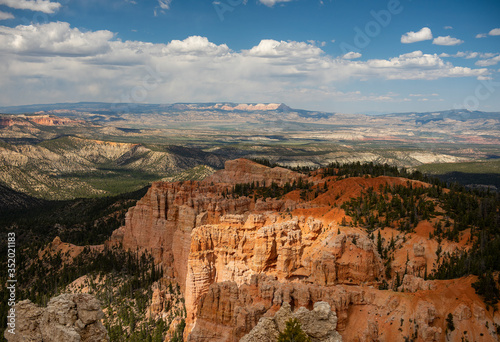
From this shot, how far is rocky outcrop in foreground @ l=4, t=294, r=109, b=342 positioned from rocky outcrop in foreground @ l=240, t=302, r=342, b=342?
13.5 meters

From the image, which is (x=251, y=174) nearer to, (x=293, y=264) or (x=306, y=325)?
(x=293, y=264)

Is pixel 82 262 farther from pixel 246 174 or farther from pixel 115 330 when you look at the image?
pixel 246 174

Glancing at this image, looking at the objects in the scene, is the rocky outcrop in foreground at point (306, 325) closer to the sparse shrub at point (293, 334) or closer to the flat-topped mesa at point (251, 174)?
the sparse shrub at point (293, 334)

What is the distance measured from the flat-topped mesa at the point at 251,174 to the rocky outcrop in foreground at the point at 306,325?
46489 mm

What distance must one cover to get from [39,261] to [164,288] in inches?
1266

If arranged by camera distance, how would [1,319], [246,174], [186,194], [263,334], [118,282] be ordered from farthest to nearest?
1. [246,174]
2. [186,194]
3. [118,282]
4. [1,319]
5. [263,334]

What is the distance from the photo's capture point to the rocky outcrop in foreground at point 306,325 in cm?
3397

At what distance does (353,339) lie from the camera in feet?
119

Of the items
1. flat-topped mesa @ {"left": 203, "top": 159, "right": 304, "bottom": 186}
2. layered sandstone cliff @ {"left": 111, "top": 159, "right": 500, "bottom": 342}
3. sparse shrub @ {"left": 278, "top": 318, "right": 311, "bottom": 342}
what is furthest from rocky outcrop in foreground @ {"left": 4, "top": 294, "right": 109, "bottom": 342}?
flat-topped mesa @ {"left": 203, "top": 159, "right": 304, "bottom": 186}

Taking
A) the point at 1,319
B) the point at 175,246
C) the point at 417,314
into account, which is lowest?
the point at 1,319

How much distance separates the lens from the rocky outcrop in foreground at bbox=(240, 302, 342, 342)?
34.0 metres

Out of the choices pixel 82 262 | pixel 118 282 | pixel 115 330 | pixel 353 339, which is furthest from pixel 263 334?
pixel 82 262

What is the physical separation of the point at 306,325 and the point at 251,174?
57890 millimetres

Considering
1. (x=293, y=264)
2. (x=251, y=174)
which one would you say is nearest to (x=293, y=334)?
(x=293, y=264)
